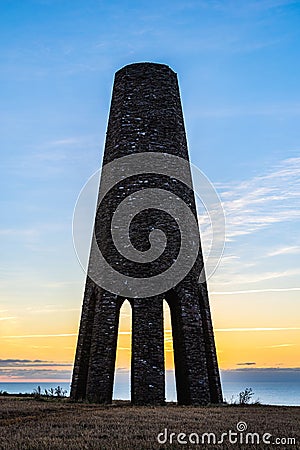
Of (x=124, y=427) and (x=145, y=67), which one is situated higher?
(x=145, y=67)

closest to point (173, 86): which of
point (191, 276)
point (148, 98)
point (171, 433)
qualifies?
point (148, 98)

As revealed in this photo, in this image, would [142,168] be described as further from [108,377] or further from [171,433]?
[171,433]

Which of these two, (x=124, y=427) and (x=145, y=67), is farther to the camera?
(x=145, y=67)

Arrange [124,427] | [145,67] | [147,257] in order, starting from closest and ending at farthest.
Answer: [124,427] → [147,257] → [145,67]

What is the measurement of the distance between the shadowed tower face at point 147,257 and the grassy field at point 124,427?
10.3 feet

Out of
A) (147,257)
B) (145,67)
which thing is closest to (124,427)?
(147,257)

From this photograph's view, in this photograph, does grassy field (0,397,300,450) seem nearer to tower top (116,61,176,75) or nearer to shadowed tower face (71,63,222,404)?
shadowed tower face (71,63,222,404)

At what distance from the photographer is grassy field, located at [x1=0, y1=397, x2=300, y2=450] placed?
1020cm

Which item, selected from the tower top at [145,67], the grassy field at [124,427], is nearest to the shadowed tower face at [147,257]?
the tower top at [145,67]

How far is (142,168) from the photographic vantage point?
2059cm

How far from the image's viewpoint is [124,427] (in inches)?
472

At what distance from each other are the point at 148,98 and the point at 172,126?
1.31m

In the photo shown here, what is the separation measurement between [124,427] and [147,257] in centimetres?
830

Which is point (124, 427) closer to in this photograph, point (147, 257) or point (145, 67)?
point (147, 257)
